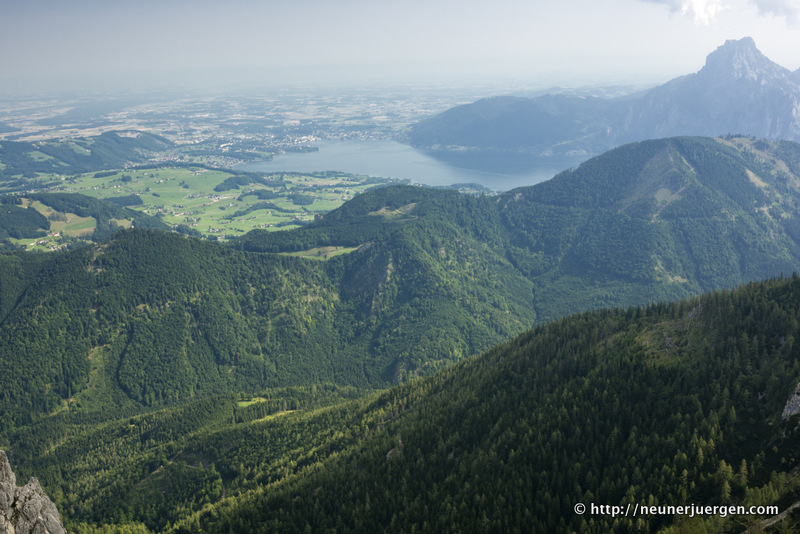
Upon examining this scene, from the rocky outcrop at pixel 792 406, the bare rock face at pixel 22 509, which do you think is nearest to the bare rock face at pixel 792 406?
the rocky outcrop at pixel 792 406

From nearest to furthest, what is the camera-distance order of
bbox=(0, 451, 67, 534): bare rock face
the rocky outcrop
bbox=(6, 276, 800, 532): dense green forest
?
bbox=(0, 451, 67, 534): bare rock face
the rocky outcrop
bbox=(6, 276, 800, 532): dense green forest

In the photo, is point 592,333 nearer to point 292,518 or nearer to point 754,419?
point 754,419

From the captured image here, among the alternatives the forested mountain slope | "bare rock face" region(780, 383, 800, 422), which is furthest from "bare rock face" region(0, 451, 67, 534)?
"bare rock face" region(780, 383, 800, 422)

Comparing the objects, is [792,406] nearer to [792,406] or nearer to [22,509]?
[792,406]

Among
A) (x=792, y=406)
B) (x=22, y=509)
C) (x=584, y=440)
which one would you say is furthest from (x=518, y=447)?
(x=22, y=509)

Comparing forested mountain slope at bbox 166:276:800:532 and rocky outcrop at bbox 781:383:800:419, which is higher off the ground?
rocky outcrop at bbox 781:383:800:419

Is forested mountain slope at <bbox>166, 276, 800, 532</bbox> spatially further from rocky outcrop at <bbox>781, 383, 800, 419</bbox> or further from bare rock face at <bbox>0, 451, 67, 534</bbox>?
bare rock face at <bbox>0, 451, 67, 534</bbox>

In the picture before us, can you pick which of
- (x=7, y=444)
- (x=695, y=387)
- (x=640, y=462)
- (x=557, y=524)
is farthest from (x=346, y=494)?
(x=7, y=444)
